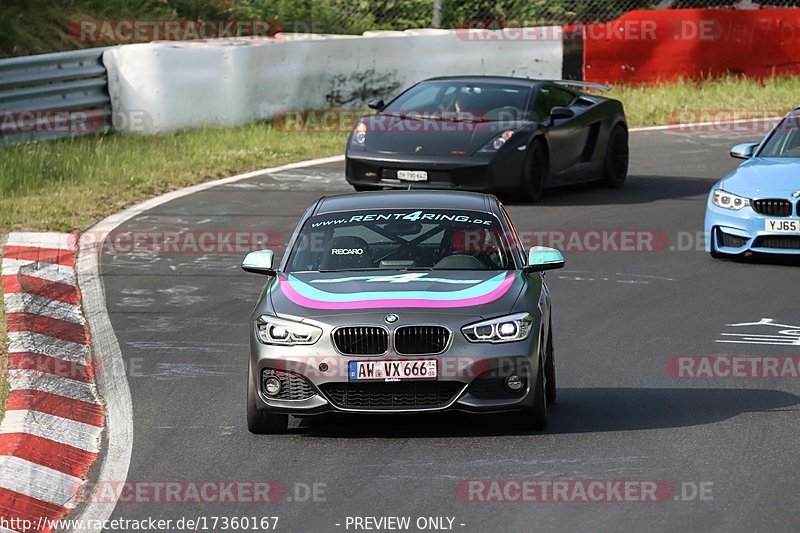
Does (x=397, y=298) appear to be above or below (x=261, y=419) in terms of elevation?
above

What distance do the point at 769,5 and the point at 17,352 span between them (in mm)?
21816

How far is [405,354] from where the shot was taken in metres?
7.77

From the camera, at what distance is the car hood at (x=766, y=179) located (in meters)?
13.9

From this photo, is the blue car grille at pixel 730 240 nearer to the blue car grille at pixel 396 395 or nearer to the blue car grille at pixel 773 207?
the blue car grille at pixel 773 207

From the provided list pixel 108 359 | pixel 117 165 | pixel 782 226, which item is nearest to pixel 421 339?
pixel 108 359

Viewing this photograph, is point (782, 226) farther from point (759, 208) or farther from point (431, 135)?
point (431, 135)

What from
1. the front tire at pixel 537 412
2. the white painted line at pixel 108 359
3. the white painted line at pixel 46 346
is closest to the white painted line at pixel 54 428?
the white painted line at pixel 108 359

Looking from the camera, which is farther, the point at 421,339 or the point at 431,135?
the point at 431,135

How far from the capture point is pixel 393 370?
773 cm

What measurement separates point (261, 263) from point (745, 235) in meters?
6.65

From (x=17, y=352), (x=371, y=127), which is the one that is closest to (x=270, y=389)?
(x=17, y=352)

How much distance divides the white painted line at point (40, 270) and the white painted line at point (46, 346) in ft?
7.12

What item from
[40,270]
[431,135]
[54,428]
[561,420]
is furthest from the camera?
[431,135]

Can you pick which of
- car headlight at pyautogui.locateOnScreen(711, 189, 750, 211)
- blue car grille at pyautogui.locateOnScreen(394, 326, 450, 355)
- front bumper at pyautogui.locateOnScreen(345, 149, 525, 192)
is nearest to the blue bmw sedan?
car headlight at pyautogui.locateOnScreen(711, 189, 750, 211)
